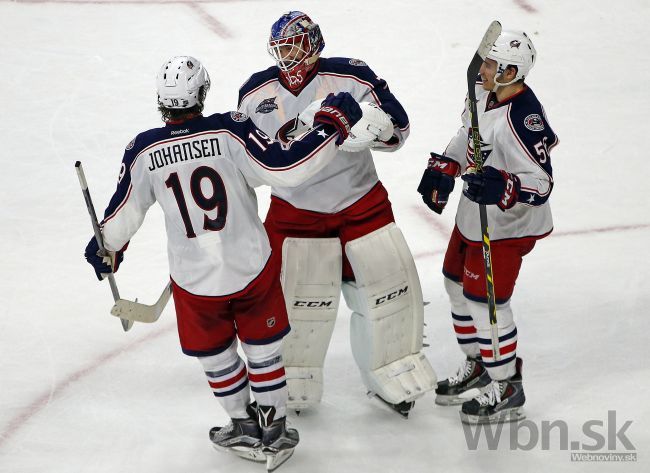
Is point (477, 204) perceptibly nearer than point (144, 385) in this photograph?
Yes

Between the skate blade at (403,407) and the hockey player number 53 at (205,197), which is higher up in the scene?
the hockey player number 53 at (205,197)

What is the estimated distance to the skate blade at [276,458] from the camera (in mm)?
3574

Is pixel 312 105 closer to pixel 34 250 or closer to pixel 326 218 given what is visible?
pixel 326 218

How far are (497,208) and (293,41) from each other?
840 mm

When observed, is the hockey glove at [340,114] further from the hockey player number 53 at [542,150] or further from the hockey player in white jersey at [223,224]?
the hockey player number 53 at [542,150]

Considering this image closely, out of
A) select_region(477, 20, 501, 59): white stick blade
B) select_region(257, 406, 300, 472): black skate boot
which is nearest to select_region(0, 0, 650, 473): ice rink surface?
select_region(257, 406, 300, 472): black skate boot

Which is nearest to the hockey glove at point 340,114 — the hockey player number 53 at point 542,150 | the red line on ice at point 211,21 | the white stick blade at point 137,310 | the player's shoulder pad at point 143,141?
the player's shoulder pad at point 143,141

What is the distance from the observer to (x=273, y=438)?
3.57m

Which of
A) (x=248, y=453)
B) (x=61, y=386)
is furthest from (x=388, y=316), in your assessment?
(x=61, y=386)

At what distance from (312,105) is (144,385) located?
50.7 inches

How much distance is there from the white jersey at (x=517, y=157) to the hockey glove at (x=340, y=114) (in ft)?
1.63

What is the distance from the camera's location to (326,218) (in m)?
3.75

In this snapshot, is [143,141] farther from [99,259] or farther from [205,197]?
[99,259]

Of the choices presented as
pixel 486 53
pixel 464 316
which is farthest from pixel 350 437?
pixel 486 53
